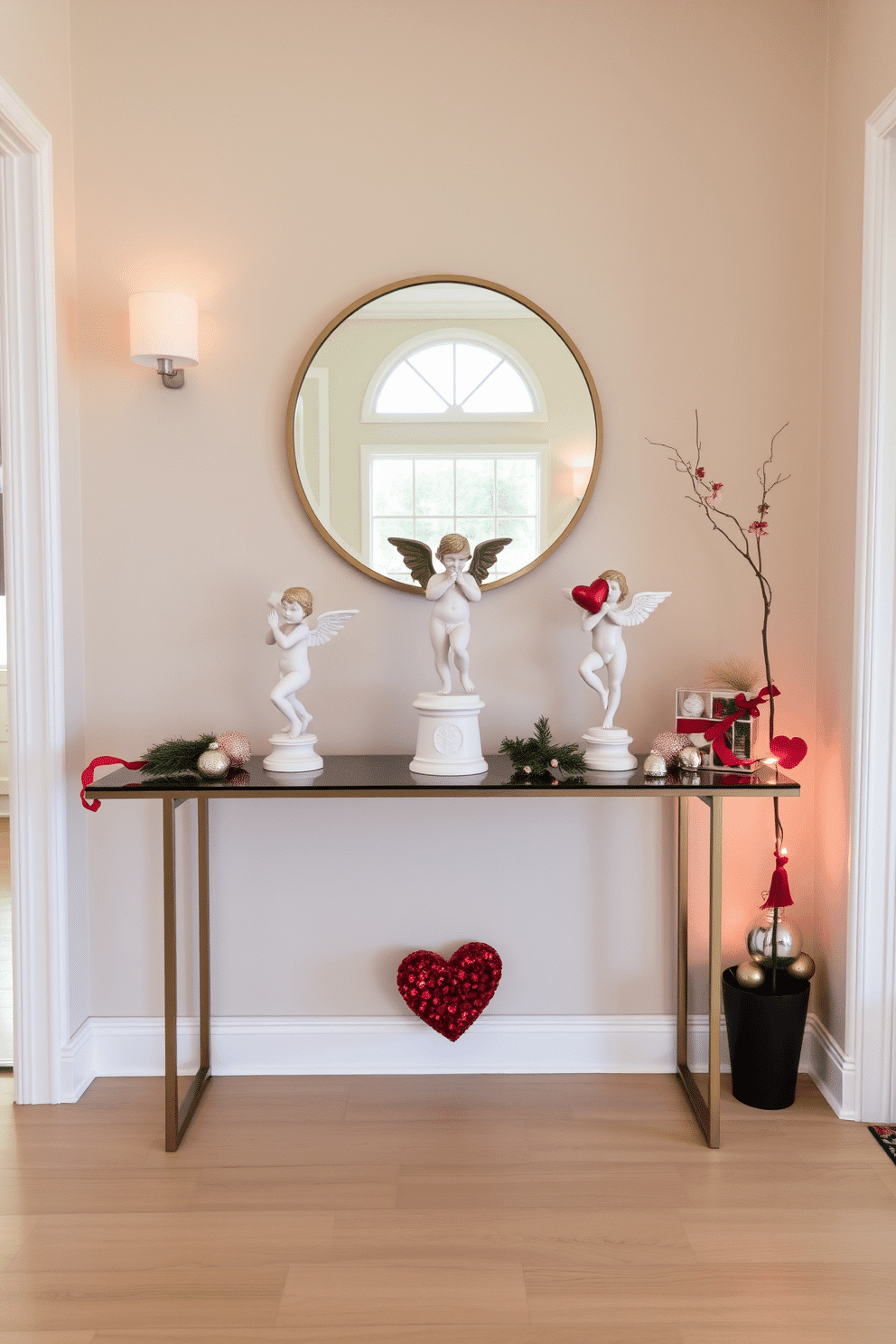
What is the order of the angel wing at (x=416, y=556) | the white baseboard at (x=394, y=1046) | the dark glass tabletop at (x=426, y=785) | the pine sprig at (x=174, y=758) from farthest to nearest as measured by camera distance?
the white baseboard at (x=394, y=1046) → the angel wing at (x=416, y=556) → the pine sprig at (x=174, y=758) → the dark glass tabletop at (x=426, y=785)

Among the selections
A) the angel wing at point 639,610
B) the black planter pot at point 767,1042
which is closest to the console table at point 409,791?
the black planter pot at point 767,1042

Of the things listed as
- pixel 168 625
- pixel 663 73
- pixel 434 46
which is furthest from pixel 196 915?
pixel 663 73

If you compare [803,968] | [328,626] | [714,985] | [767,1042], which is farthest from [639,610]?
[767,1042]

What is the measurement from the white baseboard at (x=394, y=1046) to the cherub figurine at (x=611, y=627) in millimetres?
887

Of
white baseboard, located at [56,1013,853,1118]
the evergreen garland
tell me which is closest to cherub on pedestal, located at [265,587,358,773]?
the evergreen garland

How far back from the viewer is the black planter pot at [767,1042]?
7.55 ft

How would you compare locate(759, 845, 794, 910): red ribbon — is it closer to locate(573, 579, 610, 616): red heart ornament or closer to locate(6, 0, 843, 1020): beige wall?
locate(6, 0, 843, 1020): beige wall

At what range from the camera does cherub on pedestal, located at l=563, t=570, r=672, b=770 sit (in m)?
2.25

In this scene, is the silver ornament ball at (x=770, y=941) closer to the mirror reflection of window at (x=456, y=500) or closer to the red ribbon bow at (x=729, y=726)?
the red ribbon bow at (x=729, y=726)

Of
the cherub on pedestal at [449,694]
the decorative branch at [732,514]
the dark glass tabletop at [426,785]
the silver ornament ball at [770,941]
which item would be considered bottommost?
the silver ornament ball at [770,941]

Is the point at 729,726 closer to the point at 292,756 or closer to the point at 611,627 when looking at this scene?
the point at 611,627

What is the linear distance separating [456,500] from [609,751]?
76cm

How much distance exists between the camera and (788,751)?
228 cm

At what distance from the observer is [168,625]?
8.22ft
